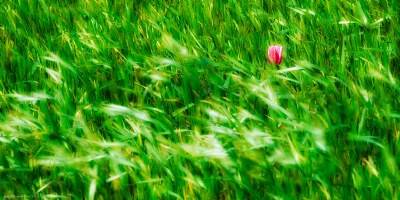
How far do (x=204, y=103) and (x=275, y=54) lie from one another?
25 centimetres

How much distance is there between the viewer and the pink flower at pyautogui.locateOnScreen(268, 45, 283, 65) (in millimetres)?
1754

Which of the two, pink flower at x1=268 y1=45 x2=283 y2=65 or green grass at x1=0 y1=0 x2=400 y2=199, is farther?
pink flower at x1=268 y1=45 x2=283 y2=65

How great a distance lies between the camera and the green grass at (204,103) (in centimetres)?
133

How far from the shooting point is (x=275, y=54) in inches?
69.5

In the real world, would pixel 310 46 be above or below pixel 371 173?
above

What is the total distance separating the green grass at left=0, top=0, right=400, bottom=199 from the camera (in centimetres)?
133

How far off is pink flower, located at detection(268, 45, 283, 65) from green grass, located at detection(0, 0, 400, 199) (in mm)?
21

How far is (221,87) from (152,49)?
1.37 feet

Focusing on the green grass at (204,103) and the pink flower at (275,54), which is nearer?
the green grass at (204,103)

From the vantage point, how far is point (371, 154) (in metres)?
1.42

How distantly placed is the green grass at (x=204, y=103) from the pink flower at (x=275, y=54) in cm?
2

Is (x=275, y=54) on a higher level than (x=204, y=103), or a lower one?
higher

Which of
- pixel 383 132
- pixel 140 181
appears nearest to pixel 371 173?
pixel 383 132

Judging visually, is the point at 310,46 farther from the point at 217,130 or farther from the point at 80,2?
the point at 80,2
